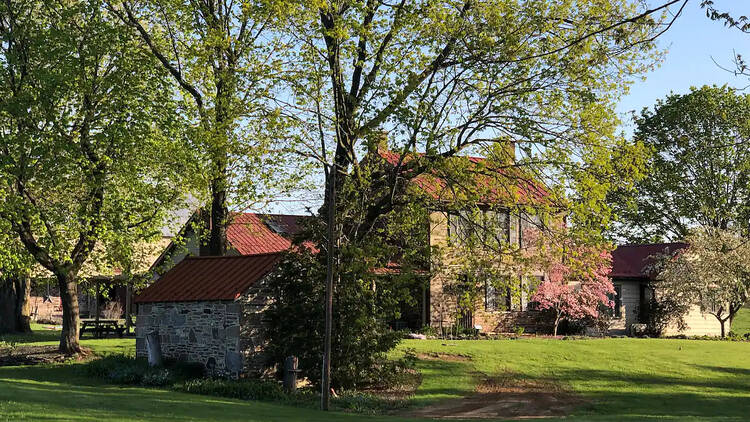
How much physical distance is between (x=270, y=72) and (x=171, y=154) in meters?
4.56

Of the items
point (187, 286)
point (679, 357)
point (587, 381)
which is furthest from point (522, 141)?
point (679, 357)

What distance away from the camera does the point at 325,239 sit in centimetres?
2309

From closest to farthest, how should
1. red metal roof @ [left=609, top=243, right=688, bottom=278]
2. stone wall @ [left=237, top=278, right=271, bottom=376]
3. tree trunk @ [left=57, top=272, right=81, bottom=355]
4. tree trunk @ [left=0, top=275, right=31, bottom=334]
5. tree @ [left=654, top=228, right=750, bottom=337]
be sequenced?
stone wall @ [left=237, top=278, right=271, bottom=376]
tree trunk @ [left=57, top=272, right=81, bottom=355]
tree trunk @ [left=0, top=275, right=31, bottom=334]
tree @ [left=654, top=228, right=750, bottom=337]
red metal roof @ [left=609, top=243, right=688, bottom=278]

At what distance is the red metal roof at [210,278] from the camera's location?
2448 centimetres

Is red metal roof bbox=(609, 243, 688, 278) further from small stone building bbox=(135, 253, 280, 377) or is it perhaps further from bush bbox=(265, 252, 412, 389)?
small stone building bbox=(135, 253, 280, 377)

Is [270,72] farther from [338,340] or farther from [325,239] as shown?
[338,340]

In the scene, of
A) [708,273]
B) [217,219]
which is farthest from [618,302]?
A: [217,219]

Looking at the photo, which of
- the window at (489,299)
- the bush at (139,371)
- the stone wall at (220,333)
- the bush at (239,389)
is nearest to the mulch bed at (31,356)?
the bush at (139,371)

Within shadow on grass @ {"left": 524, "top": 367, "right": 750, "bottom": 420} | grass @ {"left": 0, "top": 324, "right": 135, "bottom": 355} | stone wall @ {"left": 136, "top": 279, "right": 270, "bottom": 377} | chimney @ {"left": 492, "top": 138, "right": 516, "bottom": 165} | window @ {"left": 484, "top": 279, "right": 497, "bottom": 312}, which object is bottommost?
shadow on grass @ {"left": 524, "top": 367, "right": 750, "bottom": 420}

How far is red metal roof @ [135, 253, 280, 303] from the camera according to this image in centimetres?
2448

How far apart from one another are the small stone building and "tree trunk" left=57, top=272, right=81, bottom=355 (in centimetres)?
282

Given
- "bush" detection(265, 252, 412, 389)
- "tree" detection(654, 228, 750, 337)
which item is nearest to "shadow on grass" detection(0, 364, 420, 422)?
"bush" detection(265, 252, 412, 389)

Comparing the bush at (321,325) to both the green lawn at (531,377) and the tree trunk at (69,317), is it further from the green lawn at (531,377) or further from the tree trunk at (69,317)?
the tree trunk at (69,317)

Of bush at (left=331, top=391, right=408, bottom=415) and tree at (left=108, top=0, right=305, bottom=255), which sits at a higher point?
tree at (left=108, top=0, right=305, bottom=255)
